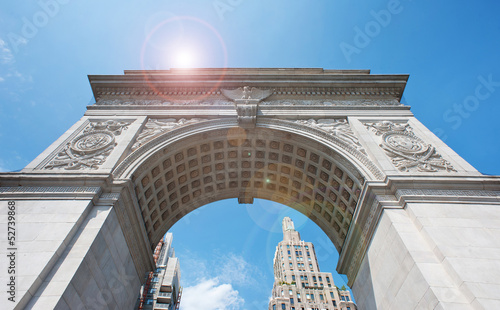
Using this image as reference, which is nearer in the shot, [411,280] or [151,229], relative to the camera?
[411,280]

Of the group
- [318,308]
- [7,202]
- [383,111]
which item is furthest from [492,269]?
[318,308]

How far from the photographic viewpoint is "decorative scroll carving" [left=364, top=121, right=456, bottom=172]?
10875 millimetres

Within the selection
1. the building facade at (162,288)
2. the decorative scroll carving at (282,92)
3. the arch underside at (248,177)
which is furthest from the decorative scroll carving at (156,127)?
the building facade at (162,288)

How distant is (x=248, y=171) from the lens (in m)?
15.8

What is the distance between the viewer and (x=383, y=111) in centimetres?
1480

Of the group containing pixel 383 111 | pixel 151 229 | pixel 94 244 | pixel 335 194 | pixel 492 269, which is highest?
pixel 383 111

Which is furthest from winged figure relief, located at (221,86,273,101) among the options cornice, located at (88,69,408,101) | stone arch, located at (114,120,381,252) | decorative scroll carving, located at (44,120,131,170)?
decorative scroll carving, located at (44,120,131,170)

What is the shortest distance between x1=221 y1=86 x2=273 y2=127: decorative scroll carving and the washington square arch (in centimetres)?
7

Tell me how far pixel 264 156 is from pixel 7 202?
422 inches

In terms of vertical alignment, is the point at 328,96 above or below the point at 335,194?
above

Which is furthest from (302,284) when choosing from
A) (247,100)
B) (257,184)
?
(247,100)

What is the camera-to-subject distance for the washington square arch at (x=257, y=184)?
771 centimetres

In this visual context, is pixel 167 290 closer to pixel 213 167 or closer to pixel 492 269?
pixel 213 167

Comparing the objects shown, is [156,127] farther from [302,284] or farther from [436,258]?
[302,284]
